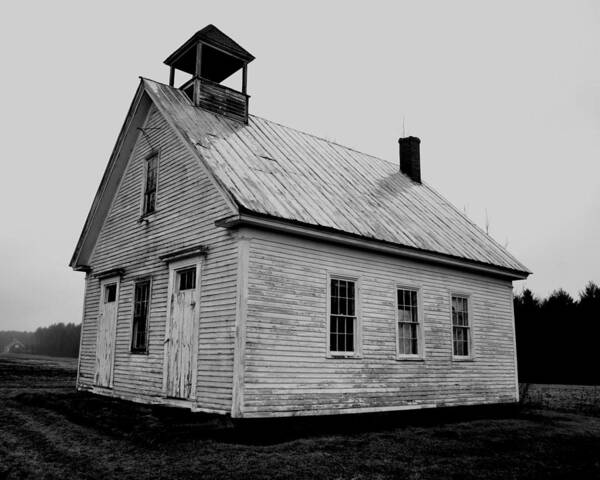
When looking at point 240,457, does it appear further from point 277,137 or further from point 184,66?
point 184,66

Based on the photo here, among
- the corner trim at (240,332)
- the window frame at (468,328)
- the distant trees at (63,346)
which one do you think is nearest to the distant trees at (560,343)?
the window frame at (468,328)

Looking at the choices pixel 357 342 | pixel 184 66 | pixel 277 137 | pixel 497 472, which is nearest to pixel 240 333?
pixel 357 342

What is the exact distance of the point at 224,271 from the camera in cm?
1137

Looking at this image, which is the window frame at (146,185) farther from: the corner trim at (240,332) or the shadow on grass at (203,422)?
the shadow on grass at (203,422)

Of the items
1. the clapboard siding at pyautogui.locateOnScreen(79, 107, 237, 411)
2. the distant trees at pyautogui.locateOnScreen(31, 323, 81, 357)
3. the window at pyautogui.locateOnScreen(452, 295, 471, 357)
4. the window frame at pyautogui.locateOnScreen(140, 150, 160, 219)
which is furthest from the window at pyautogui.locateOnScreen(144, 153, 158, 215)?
the distant trees at pyautogui.locateOnScreen(31, 323, 81, 357)

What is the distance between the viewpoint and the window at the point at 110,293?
51.5 ft

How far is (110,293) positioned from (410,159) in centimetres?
1124

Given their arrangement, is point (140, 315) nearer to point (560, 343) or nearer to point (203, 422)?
point (203, 422)

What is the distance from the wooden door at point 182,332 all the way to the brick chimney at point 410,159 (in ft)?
34.8

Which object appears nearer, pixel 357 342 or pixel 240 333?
pixel 240 333

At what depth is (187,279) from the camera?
12625 millimetres

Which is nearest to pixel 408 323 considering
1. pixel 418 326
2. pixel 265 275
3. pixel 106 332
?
pixel 418 326

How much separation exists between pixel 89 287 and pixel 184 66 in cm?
720

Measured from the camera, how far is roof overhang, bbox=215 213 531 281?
36.0 ft
